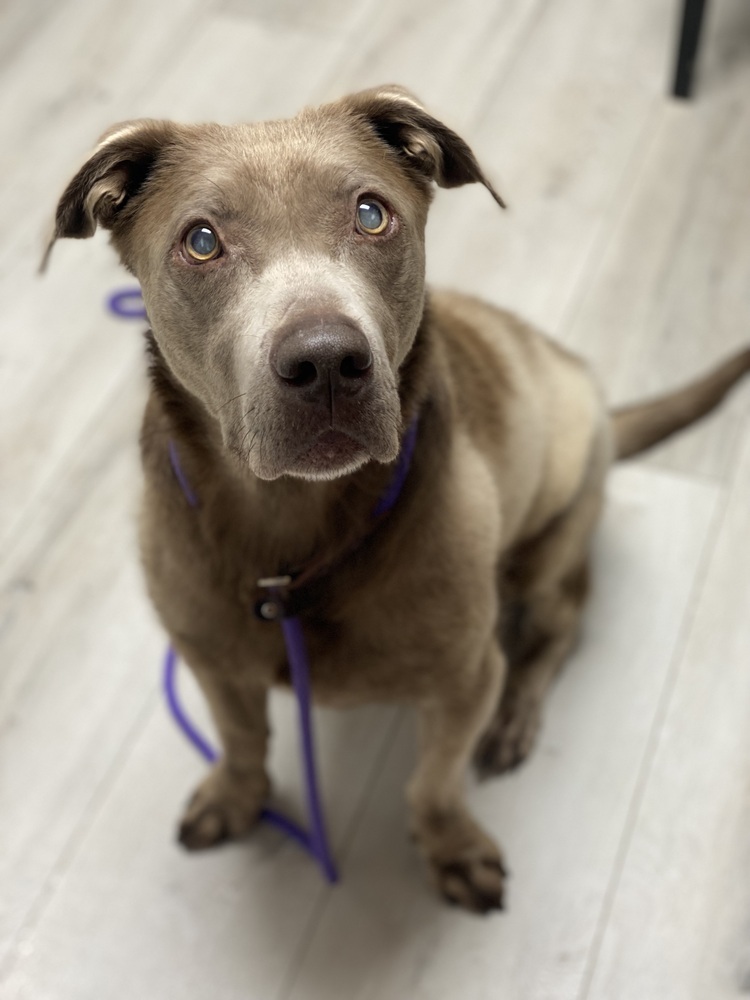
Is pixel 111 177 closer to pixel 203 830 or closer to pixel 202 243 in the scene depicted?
pixel 202 243

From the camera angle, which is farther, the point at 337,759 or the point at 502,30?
the point at 502,30

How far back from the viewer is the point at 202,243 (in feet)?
3.84

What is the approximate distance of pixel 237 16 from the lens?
10.0 ft

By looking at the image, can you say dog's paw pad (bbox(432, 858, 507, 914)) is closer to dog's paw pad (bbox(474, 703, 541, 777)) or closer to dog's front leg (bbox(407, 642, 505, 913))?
dog's front leg (bbox(407, 642, 505, 913))

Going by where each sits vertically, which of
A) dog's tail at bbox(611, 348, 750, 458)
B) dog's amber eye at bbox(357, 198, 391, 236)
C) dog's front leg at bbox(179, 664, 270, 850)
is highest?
dog's amber eye at bbox(357, 198, 391, 236)

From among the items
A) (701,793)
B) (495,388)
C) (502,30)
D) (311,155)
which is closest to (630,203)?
(502,30)

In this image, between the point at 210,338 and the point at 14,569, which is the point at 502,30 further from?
the point at 210,338

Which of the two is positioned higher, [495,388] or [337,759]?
[495,388]

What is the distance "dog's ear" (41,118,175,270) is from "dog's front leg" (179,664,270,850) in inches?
31.4

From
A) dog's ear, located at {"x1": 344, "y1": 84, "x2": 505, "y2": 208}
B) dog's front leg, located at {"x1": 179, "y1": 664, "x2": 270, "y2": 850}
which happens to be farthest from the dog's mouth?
dog's front leg, located at {"x1": 179, "y1": 664, "x2": 270, "y2": 850}

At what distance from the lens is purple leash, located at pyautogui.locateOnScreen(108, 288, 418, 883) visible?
1.42 meters

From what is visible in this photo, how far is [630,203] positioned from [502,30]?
0.73 meters

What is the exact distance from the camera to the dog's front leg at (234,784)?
175 cm

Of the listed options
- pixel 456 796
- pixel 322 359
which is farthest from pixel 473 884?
pixel 322 359
